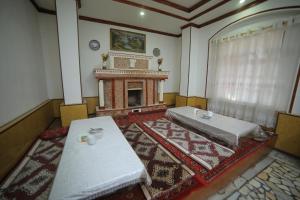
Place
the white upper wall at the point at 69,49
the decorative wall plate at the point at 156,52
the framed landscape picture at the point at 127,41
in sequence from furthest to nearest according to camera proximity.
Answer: the decorative wall plate at the point at 156,52
the framed landscape picture at the point at 127,41
the white upper wall at the point at 69,49

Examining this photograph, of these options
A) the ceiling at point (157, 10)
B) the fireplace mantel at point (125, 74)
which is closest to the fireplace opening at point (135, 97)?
the fireplace mantel at point (125, 74)

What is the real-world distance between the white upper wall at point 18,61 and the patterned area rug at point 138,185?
0.71m

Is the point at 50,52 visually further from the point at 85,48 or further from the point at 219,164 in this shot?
the point at 219,164

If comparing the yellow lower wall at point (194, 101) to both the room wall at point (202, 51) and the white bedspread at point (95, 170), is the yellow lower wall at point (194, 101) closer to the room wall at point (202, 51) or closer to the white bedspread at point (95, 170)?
the room wall at point (202, 51)

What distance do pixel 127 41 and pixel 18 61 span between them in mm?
2940

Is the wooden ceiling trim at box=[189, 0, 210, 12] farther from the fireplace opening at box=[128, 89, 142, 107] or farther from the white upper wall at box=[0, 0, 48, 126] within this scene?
the white upper wall at box=[0, 0, 48, 126]

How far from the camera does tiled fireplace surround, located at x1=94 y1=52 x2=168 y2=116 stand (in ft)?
12.5

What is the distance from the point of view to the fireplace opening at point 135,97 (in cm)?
463

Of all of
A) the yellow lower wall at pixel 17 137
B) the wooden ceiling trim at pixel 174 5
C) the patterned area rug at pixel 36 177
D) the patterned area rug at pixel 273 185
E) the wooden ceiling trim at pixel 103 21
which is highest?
the wooden ceiling trim at pixel 174 5

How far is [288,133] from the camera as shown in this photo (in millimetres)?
2297

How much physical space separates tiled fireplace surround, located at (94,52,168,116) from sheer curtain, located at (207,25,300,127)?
5.99 feet

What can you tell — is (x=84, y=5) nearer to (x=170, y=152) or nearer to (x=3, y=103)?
(x=3, y=103)

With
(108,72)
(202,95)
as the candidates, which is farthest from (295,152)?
(108,72)

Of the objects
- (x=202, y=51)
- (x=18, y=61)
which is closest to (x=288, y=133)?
(x=202, y=51)
